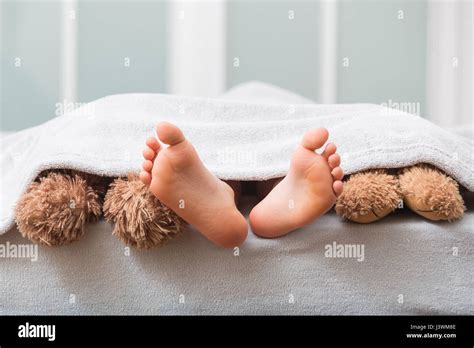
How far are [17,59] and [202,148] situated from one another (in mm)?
1923

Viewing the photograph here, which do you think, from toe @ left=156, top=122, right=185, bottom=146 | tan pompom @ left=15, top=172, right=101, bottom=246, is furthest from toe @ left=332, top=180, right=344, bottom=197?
tan pompom @ left=15, top=172, right=101, bottom=246

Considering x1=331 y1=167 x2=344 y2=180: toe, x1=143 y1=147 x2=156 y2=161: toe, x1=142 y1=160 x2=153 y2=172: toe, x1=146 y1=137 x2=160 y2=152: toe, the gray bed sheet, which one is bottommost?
the gray bed sheet

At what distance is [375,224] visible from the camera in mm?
759

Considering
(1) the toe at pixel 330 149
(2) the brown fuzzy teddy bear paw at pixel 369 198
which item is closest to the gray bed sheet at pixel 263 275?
(2) the brown fuzzy teddy bear paw at pixel 369 198

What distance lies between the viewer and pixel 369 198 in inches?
28.5

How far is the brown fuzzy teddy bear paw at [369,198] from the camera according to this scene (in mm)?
724

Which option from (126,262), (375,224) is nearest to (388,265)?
(375,224)

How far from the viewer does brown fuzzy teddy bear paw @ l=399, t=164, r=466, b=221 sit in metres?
0.72

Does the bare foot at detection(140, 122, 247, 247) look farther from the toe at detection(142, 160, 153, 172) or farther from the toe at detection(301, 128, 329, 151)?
the toe at detection(301, 128, 329, 151)

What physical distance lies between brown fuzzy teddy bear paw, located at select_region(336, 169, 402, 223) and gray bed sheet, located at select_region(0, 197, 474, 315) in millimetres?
24

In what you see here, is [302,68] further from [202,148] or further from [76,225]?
[76,225]

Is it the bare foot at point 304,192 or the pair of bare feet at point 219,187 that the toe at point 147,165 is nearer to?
the pair of bare feet at point 219,187

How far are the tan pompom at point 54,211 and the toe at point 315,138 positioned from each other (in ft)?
1.05

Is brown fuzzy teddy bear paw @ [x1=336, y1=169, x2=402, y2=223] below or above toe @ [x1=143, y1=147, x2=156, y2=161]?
below
